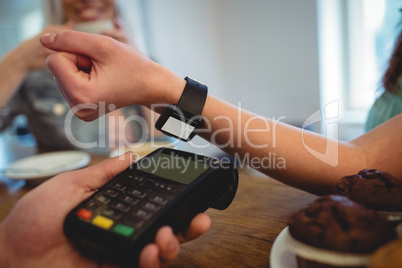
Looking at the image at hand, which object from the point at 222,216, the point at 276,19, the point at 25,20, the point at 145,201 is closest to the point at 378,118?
the point at 222,216

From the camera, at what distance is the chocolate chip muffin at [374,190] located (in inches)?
12.0

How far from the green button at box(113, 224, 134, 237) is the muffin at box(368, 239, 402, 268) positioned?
8.6 inches

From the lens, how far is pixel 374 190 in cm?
32

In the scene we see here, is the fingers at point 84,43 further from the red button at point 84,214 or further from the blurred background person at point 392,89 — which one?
the blurred background person at point 392,89

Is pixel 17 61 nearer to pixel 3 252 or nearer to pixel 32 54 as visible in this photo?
pixel 32 54

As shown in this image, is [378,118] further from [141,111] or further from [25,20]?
[25,20]

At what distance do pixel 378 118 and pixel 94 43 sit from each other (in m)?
0.57

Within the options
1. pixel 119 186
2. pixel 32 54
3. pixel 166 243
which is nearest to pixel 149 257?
pixel 166 243

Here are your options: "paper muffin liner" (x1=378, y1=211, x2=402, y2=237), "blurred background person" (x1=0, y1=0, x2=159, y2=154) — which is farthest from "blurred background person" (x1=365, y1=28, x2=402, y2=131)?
"blurred background person" (x1=0, y1=0, x2=159, y2=154)

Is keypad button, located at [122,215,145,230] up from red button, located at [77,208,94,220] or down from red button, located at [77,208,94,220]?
up

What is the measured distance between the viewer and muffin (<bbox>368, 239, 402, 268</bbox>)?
221mm

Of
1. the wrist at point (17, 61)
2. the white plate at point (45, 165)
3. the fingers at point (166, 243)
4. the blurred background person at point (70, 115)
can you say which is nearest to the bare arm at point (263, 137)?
the fingers at point (166, 243)

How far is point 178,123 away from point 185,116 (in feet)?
0.05

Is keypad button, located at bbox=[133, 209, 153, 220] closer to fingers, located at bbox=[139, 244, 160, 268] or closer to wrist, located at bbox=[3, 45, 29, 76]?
fingers, located at bbox=[139, 244, 160, 268]
